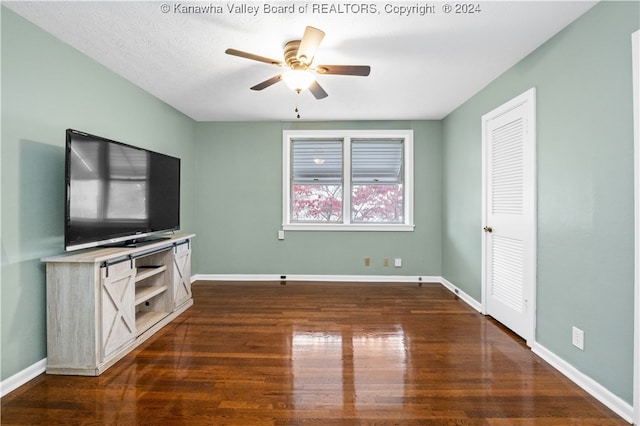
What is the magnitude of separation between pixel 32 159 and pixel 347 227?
3590 millimetres

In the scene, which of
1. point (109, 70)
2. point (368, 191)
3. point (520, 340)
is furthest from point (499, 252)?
point (109, 70)

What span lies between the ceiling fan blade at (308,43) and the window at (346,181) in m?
2.54

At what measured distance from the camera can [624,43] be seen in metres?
1.73

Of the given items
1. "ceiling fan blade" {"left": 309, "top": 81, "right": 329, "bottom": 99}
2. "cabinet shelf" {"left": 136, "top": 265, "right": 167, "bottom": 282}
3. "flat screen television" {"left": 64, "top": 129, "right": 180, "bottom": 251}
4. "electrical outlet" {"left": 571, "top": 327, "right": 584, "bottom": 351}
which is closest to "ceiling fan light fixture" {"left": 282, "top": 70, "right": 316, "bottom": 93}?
"ceiling fan blade" {"left": 309, "top": 81, "right": 329, "bottom": 99}

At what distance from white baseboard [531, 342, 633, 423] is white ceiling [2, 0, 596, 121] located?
241cm

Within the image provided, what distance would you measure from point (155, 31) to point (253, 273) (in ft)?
11.1

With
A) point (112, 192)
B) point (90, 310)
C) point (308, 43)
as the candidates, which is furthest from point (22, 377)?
point (308, 43)

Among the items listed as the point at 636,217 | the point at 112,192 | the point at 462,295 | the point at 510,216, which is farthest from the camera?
the point at 462,295

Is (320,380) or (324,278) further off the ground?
(324,278)

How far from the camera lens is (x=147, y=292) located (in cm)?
288

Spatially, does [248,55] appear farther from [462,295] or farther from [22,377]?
[462,295]

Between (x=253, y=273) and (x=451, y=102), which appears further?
(x=253, y=273)

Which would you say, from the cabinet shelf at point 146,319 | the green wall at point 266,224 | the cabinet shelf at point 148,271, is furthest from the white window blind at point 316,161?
the cabinet shelf at point 146,319

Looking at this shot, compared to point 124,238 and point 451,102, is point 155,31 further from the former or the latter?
point 451,102
